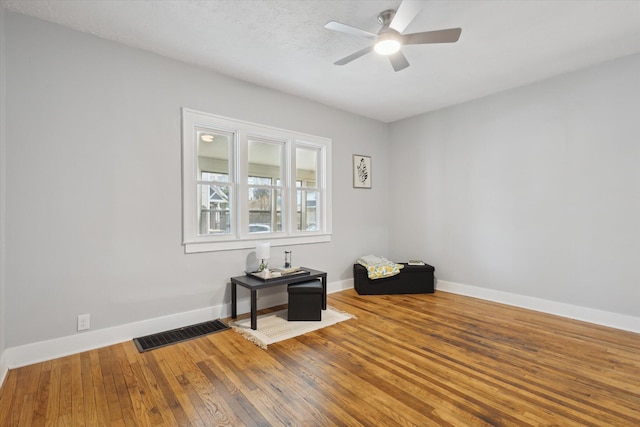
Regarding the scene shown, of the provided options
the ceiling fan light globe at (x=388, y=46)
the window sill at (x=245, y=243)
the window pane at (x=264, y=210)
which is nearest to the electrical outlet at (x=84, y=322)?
the window sill at (x=245, y=243)

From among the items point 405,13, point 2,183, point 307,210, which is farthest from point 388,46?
point 2,183

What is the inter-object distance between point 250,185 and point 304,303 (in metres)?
1.55

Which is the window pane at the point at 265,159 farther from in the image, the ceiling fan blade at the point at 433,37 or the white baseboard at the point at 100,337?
the ceiling fan blade at the point at 433,37

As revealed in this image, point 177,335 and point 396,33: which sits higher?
point 396,33

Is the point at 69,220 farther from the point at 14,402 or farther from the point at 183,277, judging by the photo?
the point at 14,402

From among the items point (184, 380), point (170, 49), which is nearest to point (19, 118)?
point (170, 49)

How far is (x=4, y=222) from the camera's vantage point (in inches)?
91.6

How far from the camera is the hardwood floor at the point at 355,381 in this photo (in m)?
1.81

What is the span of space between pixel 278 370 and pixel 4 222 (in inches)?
93.5

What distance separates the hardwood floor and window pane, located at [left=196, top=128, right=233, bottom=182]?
1761 millimetres

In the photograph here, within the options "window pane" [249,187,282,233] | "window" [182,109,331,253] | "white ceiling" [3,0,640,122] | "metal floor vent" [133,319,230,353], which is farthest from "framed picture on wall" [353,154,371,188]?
"metal floor vent" [133,319,230,353]

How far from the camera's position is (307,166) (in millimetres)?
4539

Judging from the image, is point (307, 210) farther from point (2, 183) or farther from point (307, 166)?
point (2, 183)

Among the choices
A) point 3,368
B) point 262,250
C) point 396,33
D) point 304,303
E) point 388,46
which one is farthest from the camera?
point 262,250
